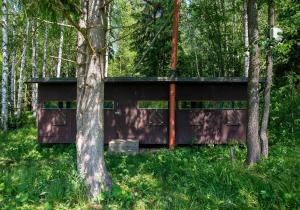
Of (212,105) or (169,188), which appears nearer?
(169,188)

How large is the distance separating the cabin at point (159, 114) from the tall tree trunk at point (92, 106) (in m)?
8.03

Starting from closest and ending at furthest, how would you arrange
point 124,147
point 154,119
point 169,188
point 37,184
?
point 37,184 < point 169,188 < point 124,147 < point 154,119

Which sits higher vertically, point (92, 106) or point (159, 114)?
point (92, 106)

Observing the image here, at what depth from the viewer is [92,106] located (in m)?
6.71

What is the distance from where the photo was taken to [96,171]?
6770 mm

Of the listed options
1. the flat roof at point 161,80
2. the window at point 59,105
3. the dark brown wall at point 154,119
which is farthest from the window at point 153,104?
the window at point 59,105

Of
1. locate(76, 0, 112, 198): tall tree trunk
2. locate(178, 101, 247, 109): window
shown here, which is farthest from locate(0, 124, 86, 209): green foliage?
locate(178, 101, 247, 109): window

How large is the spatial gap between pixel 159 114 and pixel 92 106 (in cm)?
841

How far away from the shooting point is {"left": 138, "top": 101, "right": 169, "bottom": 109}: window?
15.0 meters

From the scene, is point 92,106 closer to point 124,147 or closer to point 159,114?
point 124,147

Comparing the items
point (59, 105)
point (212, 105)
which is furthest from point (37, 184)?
point (212, 105)

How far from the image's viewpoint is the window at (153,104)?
15.0 meters

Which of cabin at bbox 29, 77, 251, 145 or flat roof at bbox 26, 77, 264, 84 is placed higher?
flat roof at bbox 26, 77, 264, 84

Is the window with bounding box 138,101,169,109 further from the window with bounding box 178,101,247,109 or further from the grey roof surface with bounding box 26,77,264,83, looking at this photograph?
the grey roof surface with bounding box 26,77,264,83
